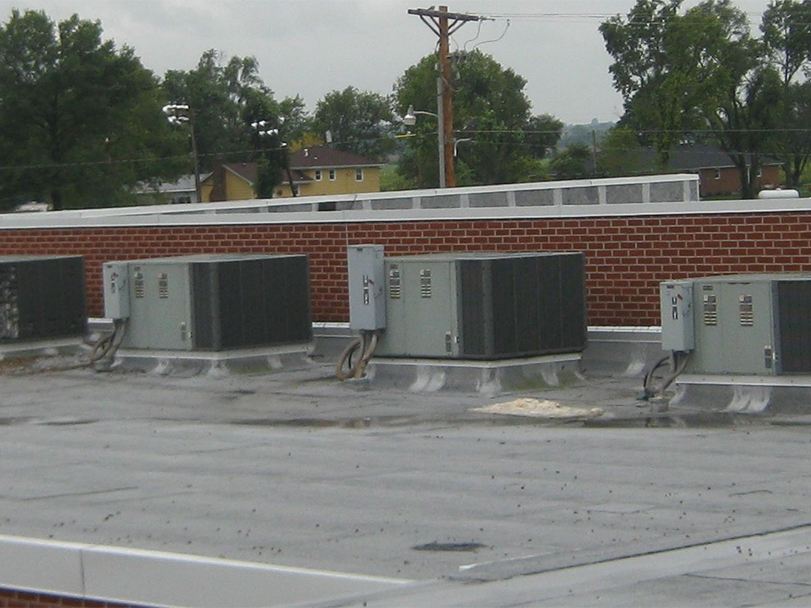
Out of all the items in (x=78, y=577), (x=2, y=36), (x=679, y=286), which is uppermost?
(x=2, y=36)

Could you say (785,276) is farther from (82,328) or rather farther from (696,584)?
(82,328)

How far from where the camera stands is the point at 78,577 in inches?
378

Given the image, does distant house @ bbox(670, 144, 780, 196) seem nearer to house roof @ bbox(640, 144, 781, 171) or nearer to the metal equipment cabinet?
house roof @ bbox(640, 144, 781, 171)

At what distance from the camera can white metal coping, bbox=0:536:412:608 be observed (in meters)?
8.66

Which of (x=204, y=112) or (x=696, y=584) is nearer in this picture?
(x=696, y=584)

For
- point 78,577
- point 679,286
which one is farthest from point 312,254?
point 78,577

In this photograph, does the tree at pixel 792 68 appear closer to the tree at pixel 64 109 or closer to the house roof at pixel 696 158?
the house roof at pixel 696 158

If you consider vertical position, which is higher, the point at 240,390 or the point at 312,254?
the point at 312,254

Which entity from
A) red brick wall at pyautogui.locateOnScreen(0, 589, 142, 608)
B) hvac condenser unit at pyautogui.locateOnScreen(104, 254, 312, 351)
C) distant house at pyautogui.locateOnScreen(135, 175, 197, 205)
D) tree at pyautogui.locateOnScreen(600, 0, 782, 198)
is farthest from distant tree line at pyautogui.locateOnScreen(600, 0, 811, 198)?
red brick wall at pyautogui.locateOnScreen(0, 589, 142, 608)

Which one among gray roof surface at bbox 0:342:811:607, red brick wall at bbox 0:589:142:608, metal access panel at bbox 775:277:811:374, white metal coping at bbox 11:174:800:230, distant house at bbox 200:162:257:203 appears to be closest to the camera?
gray roof surface at bbox 0:342:811:607

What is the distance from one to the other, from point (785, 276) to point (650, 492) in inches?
232

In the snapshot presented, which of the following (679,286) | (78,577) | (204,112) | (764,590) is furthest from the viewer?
(204,112)

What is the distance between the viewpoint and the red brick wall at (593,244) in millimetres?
18969

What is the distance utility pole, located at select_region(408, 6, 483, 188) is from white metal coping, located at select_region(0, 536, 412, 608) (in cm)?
4002
